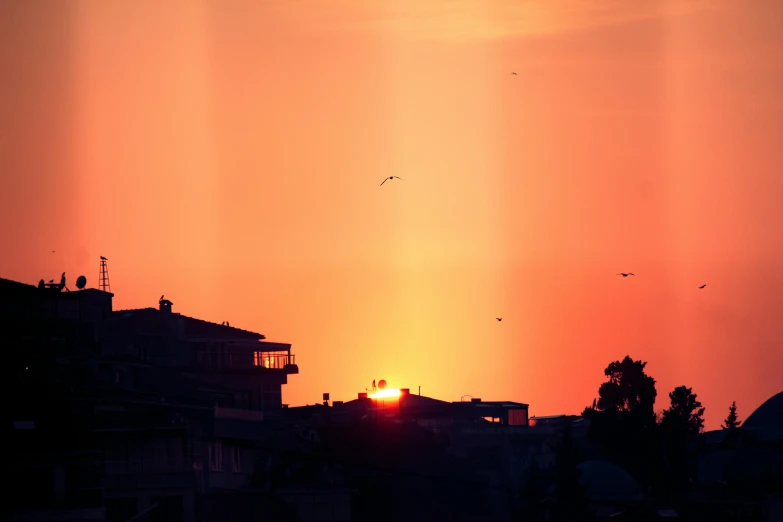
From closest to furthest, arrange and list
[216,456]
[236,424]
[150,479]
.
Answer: [150,479]
[216,456]
[236,424]

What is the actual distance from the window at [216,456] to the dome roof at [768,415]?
5604 centimetres

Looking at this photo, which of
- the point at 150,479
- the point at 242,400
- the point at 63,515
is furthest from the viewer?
the point at 242,400

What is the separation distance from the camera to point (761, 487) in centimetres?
11100

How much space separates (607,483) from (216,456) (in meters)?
40.4

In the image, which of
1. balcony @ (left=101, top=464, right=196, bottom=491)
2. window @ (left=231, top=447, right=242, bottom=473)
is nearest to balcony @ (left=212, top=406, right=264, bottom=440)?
window @ (left=231, top=447, right=242, bottom=473)


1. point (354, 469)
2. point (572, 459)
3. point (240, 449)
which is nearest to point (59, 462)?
point (240, 449)

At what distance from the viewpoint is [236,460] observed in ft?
288

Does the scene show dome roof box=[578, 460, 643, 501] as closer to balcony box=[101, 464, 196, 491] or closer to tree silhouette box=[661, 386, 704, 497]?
tree silhouette box=[661, 386, 704, 497]

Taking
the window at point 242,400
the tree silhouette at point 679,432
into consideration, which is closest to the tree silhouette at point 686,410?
the tree silhouette at point 679,432

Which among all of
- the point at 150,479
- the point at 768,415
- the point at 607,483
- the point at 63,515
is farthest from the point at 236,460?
the point at 768,415

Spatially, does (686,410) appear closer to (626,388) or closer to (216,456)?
(626,388)

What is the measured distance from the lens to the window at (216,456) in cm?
8344

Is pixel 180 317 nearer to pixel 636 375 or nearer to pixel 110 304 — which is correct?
pixel 110 304

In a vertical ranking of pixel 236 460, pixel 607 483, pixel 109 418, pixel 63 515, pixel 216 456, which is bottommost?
pixel 63 515
